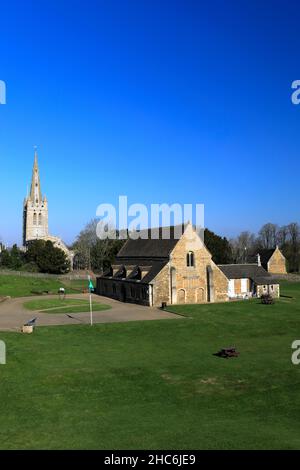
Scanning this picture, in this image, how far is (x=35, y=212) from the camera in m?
154

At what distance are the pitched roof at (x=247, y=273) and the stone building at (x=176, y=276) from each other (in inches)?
109

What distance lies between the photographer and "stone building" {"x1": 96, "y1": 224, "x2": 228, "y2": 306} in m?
56.6

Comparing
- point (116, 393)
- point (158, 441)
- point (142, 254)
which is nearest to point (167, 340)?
point (116, 393)

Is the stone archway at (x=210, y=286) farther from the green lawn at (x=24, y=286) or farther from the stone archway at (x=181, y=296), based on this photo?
the green lawn at (x=24, y=286)

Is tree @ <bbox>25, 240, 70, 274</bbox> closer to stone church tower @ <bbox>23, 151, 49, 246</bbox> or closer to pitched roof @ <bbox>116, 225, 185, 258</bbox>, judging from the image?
pitched roof @ <bbox>116, 225, 185, 258</bbox>

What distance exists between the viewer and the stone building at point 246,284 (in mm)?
62281

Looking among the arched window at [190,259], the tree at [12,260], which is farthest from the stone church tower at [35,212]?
the arched window at [190,259]

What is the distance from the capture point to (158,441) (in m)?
17.1

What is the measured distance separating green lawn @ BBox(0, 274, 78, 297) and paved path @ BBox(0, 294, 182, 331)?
901cm

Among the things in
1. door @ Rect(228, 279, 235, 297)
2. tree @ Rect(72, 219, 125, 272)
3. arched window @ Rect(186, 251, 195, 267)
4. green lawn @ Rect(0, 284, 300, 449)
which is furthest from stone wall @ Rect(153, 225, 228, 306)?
tree @ Rect(72, 219, 125, 272)

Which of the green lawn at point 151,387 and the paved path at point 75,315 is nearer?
the green lawn at point 151,387

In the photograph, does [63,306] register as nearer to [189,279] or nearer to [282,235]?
[189,279]

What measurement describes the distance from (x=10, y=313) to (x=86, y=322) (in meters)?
9.87

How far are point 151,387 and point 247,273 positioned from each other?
3990 centimetres
